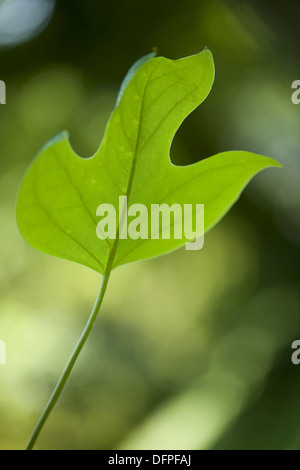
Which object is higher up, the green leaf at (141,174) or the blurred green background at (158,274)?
the blurred green background at (158,274)

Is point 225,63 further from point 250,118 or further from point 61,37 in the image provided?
point 61,37

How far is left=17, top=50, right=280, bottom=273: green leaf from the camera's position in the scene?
0.13m

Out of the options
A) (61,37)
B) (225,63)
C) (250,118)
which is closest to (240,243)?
(250,118)

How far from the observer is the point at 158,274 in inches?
43.1

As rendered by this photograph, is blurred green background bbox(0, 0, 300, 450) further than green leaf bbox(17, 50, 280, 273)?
Yes

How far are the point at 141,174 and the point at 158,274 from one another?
3.16ft

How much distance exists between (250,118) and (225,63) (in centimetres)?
14

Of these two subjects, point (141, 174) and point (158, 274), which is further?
point (158, 274)

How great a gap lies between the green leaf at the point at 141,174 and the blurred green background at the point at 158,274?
779 millimetres

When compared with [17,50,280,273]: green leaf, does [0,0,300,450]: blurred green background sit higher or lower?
higher

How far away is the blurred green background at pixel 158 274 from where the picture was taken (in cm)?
91

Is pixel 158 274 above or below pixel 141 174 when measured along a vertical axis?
above

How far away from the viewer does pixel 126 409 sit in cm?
104

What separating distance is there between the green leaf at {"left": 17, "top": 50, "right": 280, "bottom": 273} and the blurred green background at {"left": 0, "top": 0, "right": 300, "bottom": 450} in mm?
779
